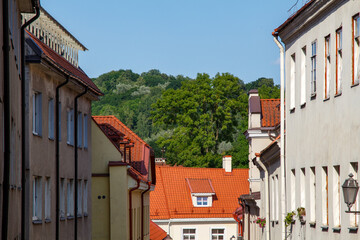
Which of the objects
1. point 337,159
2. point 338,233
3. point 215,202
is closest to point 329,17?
point 337,159

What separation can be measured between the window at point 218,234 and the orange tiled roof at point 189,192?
103 centimetres

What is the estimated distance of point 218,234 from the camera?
6438 cm

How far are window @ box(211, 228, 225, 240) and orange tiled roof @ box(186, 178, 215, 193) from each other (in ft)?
10.3

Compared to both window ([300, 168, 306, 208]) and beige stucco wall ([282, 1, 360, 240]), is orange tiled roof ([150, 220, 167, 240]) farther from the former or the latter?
window ([300, 168, 306, 208])

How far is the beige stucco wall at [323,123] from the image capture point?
1802 cm

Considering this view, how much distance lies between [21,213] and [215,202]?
48.2m

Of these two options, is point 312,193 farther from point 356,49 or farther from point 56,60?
point 56,60

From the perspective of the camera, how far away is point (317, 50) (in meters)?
21.5

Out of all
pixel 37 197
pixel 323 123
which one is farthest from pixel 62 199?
pixel 323 123

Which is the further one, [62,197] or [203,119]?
[203,119]

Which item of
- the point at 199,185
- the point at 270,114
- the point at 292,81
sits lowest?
the point at 199,185

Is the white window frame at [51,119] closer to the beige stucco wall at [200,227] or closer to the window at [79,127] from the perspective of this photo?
the window at [79,127]

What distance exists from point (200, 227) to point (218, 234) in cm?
141

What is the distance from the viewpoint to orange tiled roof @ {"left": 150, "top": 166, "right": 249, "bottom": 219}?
64.1 metres
